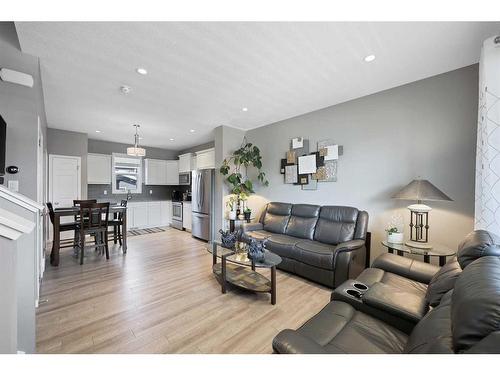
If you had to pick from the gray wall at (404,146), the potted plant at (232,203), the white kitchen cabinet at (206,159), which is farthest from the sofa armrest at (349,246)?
the white kitchen cabinet at (206,159)

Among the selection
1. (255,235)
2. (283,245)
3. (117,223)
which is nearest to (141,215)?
(117,223)

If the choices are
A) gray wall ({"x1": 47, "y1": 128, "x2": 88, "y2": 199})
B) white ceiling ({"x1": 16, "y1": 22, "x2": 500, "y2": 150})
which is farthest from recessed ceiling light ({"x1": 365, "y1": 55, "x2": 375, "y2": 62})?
gray wall ({"x1": 47, "y1": 128, "x2": 88, "y2": 199})

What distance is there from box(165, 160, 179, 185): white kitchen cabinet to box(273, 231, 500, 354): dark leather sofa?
20.4ft

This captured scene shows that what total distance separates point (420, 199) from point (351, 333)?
1.80 metres

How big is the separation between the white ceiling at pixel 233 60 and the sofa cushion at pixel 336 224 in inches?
67.2

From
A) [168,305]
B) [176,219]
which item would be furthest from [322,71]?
[176,219]

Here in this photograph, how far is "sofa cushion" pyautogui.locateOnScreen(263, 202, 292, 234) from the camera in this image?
3.61 metres

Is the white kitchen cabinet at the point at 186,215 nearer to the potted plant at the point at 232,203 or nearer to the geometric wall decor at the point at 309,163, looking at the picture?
the potted plant at the point at 232,203

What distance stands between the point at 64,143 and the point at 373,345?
20.9ft

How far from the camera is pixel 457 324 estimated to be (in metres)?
0.74

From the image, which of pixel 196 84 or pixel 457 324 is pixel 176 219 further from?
pixel 457 324

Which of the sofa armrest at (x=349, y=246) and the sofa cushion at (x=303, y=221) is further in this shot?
the sofa cushion at (x=303, y=221)

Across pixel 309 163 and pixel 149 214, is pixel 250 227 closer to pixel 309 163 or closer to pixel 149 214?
pixel 309 163

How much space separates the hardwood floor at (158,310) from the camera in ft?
5.27
